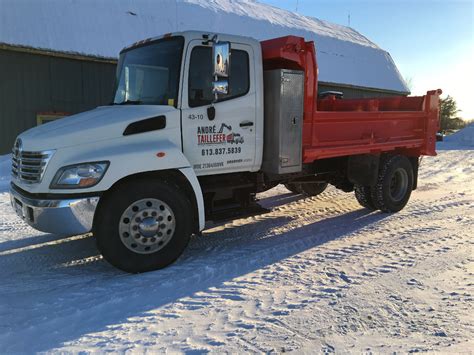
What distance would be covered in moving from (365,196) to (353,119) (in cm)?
156

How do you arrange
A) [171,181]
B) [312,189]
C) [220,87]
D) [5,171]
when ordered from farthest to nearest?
[5,171] → [312,189] → [171,181] → [220,87]

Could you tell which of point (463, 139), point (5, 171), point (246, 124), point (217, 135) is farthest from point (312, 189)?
point (463, 139)

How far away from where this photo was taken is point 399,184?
752 centimetres

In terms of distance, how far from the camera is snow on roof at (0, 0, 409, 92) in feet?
43.1

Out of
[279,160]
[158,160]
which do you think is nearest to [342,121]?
[279,160]

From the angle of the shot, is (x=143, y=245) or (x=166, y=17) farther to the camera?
(x=166, y=17)

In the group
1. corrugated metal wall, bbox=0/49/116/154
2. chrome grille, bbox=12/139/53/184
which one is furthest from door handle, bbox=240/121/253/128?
corrugated metal wall, bbox=0/49/116/154

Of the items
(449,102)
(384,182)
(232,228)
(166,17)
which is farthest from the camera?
(449,102)

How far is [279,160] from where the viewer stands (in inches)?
213

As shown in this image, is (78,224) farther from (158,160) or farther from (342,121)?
(342,121)

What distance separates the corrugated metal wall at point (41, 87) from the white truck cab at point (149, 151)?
983 cm

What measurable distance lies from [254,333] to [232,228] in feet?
10.2

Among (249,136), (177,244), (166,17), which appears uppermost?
(166,17)

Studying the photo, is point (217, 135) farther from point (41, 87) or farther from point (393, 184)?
point (41, 87)
